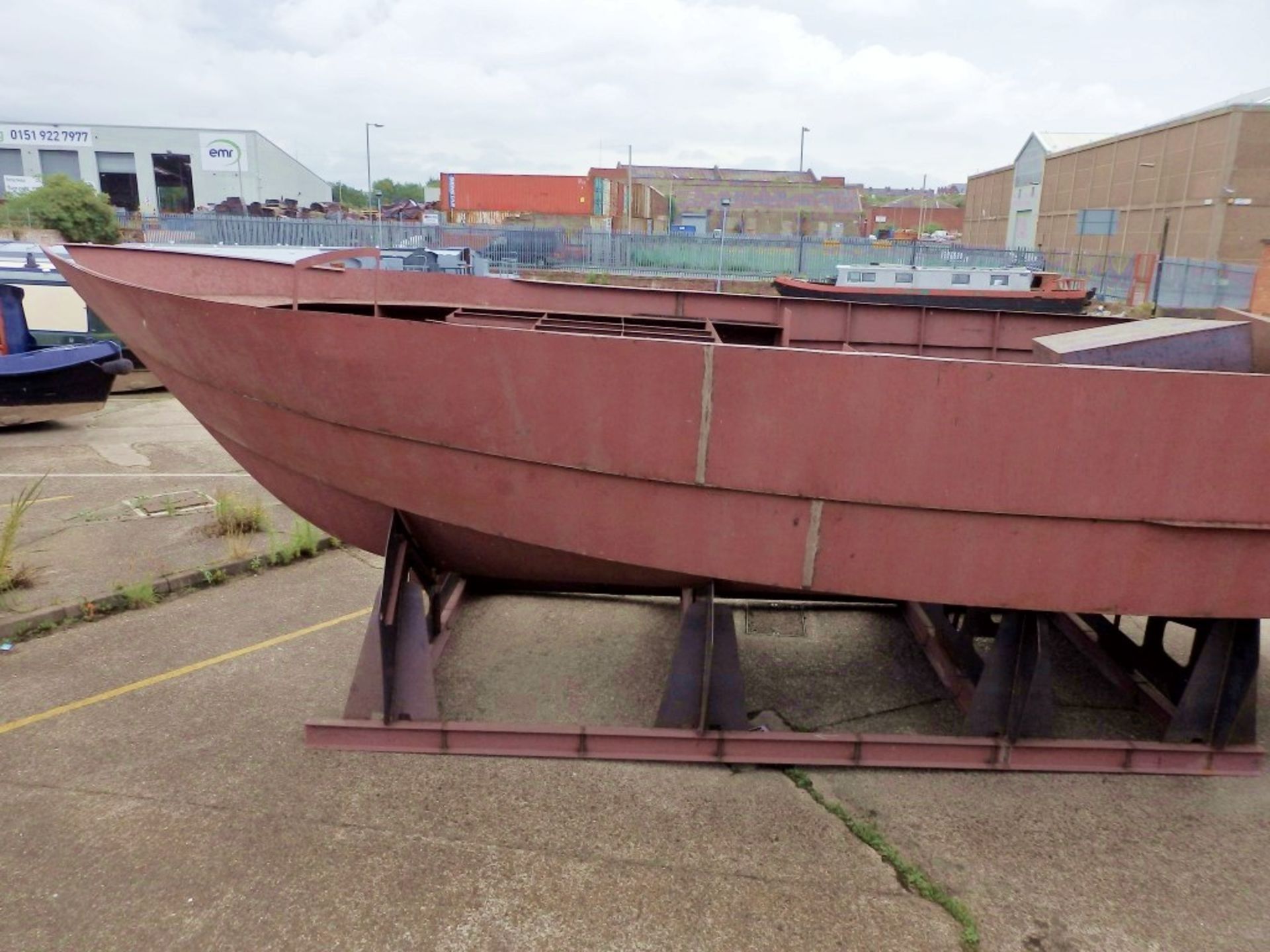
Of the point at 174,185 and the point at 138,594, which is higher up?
the point at 174,185

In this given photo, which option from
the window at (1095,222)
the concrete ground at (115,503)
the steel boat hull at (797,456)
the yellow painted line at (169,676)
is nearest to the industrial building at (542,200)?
the window at (1095,222)

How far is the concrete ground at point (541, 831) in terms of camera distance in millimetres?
2898

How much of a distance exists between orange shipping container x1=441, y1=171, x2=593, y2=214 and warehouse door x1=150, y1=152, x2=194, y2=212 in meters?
15.0

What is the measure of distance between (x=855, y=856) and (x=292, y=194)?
5784 centimetres

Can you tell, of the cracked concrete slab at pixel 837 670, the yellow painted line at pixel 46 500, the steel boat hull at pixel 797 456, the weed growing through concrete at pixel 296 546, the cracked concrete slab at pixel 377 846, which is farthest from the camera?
the yellow painted line at pixel 46 500

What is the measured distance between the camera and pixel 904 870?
3.21 m

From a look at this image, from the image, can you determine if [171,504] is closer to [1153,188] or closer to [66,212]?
[66,212]

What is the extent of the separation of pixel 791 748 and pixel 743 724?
240 mm

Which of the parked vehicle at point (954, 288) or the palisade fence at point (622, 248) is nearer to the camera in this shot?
the parked vehicle at point (954, 288)

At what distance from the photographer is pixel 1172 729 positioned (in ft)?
12.8

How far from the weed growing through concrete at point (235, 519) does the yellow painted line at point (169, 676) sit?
73.5 inches

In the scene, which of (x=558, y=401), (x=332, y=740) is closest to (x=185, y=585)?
(x=332, y=740)

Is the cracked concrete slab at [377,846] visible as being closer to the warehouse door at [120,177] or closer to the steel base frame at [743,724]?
the steel base frame at [743,724]

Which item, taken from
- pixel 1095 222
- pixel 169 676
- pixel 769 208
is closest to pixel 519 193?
pixel 769 208
